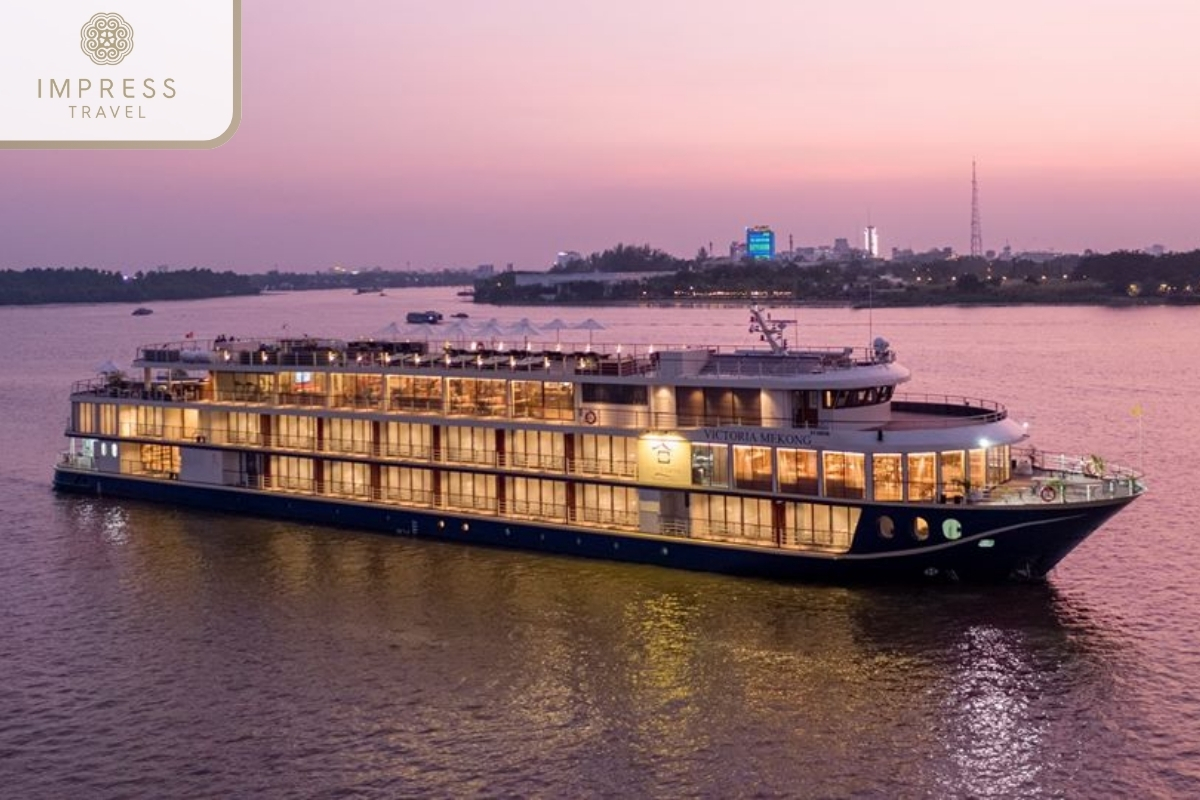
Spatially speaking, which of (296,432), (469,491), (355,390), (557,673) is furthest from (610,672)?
(296,432)

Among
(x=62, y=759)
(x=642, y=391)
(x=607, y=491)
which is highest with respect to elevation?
(x=642, y=391)

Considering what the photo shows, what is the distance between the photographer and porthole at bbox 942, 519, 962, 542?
36.4 m

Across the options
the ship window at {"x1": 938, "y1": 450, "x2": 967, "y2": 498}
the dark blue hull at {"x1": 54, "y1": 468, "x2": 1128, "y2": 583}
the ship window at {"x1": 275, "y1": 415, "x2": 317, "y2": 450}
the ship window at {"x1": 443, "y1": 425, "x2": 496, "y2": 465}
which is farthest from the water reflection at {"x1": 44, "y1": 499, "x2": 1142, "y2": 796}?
the ship window at {"x1": 275, "y1": 415, "x2": 317, "y2": 450}

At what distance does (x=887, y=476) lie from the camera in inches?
1481

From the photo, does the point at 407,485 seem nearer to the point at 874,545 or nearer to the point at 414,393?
the point at 414,393

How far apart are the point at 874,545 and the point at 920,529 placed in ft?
4.79

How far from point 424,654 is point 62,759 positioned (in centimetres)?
942

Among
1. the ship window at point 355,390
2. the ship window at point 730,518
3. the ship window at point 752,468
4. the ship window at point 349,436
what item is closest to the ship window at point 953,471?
the ship window at point 752,468

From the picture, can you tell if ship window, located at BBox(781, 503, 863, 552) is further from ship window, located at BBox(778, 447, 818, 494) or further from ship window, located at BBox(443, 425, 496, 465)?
ship window, located at BBox(443, 425, 496, 465)

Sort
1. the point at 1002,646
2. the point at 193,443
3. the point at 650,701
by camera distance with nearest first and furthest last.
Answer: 1. the point at 650,701
2. the point at 1002,646
3. the point at 193,443

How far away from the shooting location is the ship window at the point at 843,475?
37.9 meters

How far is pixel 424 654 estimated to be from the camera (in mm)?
33656

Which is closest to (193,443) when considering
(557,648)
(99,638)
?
(99,638)

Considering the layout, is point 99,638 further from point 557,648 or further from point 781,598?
point 781,598
